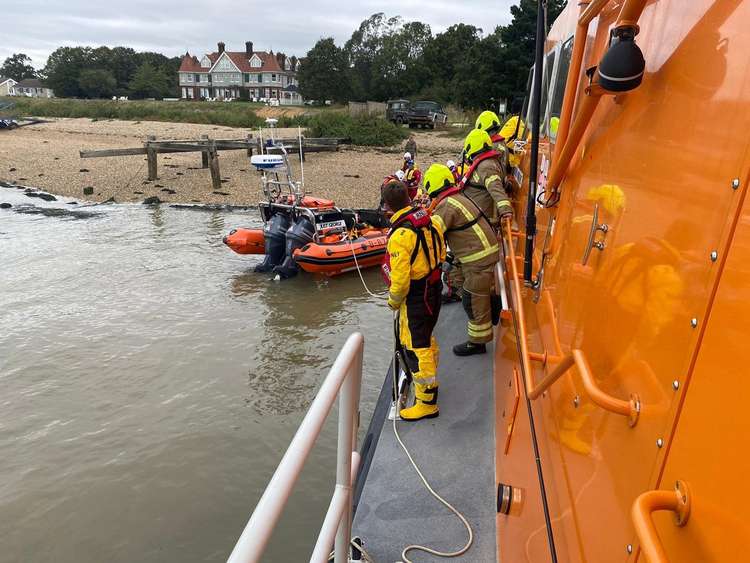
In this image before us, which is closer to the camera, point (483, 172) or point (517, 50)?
point (483, 172)

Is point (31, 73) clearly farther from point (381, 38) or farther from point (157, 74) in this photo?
point (381, 38)

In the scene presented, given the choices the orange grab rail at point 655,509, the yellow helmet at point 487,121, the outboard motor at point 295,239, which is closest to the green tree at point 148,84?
the outboard motor at point 295,239

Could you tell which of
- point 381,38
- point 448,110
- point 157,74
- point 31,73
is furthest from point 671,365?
point 31,73

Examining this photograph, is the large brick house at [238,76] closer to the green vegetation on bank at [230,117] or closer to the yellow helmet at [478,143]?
the green vegetation on bank at [230,117]

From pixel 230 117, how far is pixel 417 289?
38149 millimetres

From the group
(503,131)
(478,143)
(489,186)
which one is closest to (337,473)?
(489,186)

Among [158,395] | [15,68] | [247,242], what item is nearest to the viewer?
[158,395]

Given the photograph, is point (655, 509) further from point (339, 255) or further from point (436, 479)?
point (339, 255)

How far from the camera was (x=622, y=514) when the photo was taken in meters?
1.20

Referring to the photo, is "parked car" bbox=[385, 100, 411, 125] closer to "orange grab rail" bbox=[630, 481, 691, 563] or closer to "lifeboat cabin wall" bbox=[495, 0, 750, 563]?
"lifeboat cabin wall" bbox=[495, 0, 750, 563]

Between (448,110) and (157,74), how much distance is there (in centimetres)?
Result: 5252

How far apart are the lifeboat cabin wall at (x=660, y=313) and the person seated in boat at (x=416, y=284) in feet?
5.01

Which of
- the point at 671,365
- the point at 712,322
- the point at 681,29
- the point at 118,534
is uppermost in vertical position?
the point at 681,29

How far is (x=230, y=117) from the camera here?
126 feet
